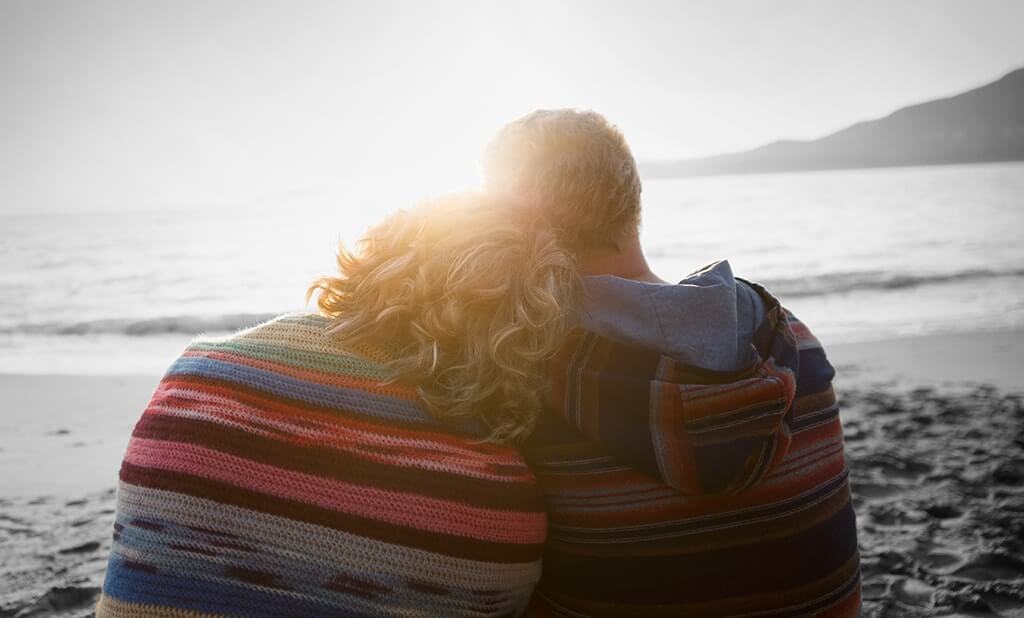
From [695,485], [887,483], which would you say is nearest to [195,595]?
[695,485]

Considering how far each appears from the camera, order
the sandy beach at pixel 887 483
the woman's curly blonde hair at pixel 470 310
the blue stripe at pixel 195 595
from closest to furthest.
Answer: the blue stripe at pixel 195 595 → the woman's curly blonde hair at pixel 470 310 → the sandy beach at pixel 887 483

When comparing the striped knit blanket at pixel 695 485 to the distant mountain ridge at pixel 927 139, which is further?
the distant mountain ridge at pixel 927 139

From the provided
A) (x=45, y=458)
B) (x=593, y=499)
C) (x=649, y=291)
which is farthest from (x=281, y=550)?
(x=45, y=458)

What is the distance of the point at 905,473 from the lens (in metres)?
3.82

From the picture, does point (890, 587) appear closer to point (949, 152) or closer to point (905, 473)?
point (905, 473)

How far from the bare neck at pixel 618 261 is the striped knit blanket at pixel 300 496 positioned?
2.10 feet

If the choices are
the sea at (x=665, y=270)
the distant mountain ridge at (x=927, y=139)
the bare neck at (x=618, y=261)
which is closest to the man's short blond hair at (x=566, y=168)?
the bare neck at (x=618, y=261)

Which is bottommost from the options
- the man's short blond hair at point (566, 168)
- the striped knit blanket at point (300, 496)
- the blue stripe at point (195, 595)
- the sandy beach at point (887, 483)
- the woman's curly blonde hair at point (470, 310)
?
the sandy beach at point (887, 483)

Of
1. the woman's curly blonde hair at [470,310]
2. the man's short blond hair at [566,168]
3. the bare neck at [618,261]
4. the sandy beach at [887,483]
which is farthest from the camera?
the sandy beach at [887,483]

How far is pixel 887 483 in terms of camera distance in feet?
12.2

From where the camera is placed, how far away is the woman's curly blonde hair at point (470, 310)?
158cm

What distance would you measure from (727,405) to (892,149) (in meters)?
114

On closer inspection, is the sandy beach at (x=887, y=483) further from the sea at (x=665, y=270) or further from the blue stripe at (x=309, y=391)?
the sea at (x=665, y=270)

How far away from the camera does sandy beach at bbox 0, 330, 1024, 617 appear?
2.87 meters
